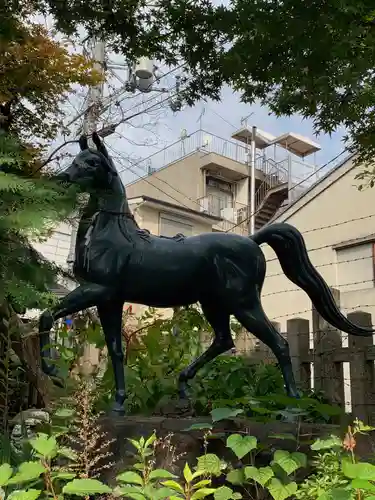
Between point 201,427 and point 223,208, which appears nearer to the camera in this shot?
point 201,427

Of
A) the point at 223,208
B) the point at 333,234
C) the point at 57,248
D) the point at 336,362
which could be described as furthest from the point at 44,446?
the point at 223,208

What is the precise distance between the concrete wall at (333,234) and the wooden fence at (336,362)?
17.5 ft

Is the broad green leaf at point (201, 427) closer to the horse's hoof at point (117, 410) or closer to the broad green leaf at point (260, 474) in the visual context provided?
the broad green leaf at point (260, 474)

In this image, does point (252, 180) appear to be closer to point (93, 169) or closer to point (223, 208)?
point (223, 208)

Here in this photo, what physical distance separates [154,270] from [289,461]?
1.34 meters

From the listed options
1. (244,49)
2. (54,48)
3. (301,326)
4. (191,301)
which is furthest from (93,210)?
(54,48)

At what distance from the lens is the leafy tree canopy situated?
9.36 ft

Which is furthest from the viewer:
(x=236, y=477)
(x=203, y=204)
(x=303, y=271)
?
(x=203, y=204)

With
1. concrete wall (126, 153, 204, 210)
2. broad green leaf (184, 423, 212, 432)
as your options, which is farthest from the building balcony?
broad green leaf (184, 423, 212, 432)

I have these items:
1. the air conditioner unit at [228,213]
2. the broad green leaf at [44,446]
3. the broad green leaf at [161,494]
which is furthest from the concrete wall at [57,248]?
the broad green leaf at [161,494]

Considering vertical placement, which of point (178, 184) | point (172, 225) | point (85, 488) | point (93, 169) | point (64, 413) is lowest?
point (85, 488)

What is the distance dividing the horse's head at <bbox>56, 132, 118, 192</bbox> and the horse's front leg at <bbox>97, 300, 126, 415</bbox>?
706 mm

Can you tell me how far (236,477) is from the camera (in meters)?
2.45

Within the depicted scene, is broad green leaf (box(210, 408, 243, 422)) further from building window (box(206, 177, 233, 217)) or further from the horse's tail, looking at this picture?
building window (box(206, 177, 233, 217))
